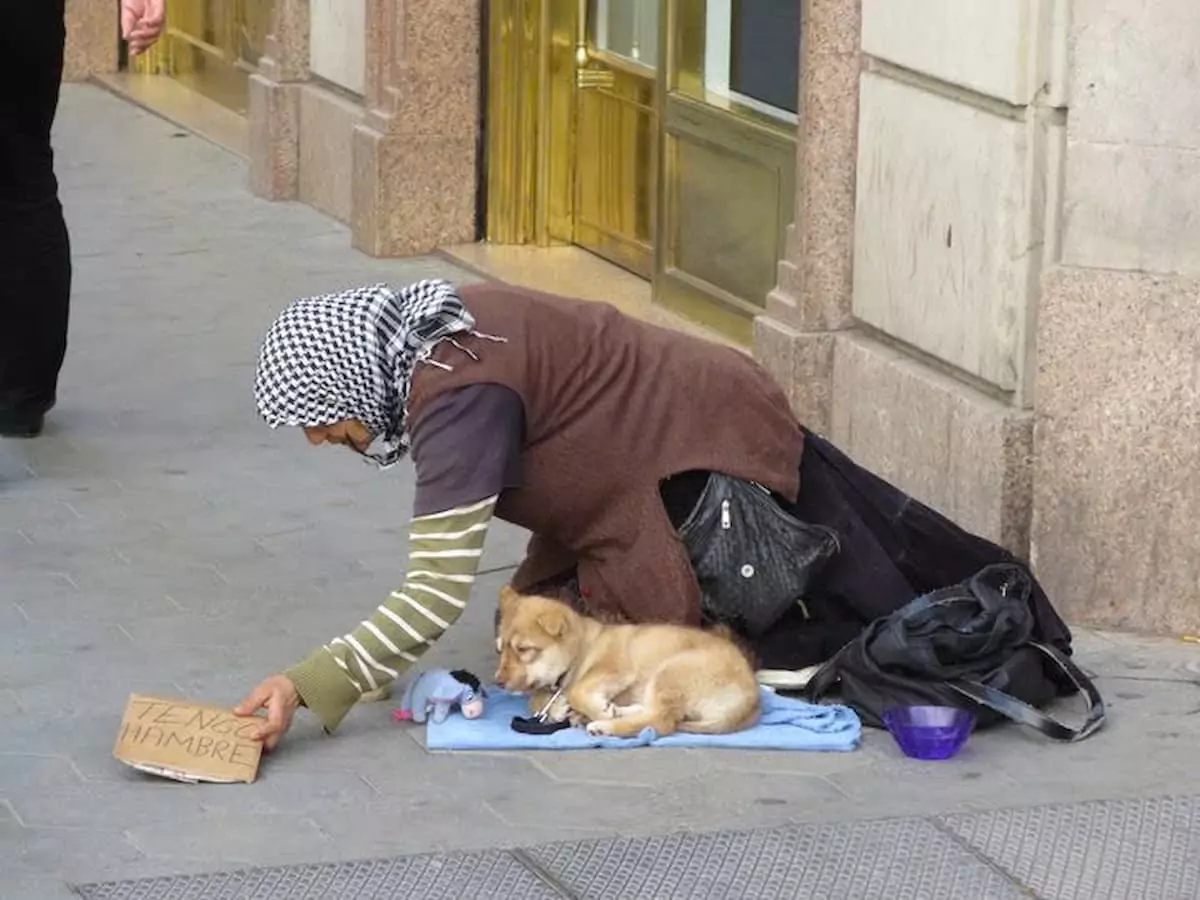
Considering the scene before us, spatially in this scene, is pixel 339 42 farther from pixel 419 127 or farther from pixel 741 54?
pixel 741 54

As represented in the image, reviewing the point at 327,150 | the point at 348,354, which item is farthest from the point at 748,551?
the point at 327,150

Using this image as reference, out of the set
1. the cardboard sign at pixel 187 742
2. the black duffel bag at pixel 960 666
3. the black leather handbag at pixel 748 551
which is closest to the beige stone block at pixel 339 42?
the black leather handbag at pixel 748 551

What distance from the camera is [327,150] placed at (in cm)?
998

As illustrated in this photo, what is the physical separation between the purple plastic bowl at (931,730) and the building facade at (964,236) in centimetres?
85

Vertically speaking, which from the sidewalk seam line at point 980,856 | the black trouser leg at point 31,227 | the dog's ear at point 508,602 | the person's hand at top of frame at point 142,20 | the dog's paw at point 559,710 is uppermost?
the person's hand at top of frame at point 142,20

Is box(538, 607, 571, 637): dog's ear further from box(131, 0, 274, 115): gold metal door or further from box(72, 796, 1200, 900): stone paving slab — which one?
box(131, 0, 274, 115): gold metal door

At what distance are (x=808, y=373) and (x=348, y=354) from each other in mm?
2087

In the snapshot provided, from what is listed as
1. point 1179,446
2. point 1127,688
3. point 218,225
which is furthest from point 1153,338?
point 218,225

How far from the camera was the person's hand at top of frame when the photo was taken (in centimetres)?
673

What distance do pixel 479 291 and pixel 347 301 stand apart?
0.86ft

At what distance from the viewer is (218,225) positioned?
394 inches

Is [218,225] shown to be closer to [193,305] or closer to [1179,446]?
[193,305]

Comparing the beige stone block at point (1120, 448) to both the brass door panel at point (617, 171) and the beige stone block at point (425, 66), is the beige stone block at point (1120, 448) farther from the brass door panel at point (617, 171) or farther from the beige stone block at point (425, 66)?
the beige stone block at point (425, 66)

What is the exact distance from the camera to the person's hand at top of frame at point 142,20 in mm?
6734
